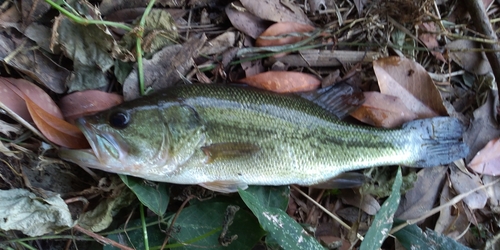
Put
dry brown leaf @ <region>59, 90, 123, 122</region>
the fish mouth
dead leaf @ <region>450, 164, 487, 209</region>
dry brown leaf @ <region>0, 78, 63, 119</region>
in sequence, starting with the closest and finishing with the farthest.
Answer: the fish mouth → dry brown leaf @ <region>0, 78, 63, 119</region> → dry brown leaf @ <region>59, 90, 123, 122</region> → dead leaf @ <region>450, 164, 487, 209</region>

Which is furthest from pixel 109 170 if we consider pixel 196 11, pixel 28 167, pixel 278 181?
pixel 196 11

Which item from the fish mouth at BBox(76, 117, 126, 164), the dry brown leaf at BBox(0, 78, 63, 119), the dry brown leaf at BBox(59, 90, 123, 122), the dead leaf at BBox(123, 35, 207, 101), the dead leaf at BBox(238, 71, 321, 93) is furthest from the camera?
the dead leaf at BBox(238, 71, 321, 93)

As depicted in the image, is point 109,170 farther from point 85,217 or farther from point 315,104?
point 315,104

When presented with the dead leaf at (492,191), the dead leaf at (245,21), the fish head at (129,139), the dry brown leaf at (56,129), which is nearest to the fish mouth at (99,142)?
the fish head at (129,139)

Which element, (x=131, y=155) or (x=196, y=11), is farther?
(x=196, y=11)

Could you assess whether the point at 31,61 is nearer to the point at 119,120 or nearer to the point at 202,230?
the point at 119,120

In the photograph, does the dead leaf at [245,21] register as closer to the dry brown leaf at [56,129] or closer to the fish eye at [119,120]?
the fish eye at [119,120]

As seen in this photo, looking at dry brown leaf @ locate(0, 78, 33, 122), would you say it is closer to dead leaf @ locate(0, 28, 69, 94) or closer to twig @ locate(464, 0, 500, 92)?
dead leaf @ locate(0, 28, 69, 94)

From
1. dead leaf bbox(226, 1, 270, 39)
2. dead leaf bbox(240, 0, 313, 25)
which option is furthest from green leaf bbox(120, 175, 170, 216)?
dead leaf bbox(240, 0, 313, 25)
